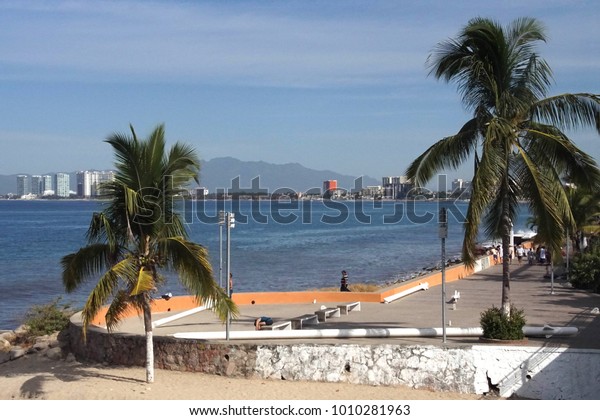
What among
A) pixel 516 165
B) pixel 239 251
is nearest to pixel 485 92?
pixel 516 165

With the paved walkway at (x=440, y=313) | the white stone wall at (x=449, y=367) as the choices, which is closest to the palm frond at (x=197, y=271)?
the white stone wall at (x=449, y=367)

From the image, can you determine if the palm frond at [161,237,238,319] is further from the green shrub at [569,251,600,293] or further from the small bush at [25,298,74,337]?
the green shrub at [569,251,600,293]

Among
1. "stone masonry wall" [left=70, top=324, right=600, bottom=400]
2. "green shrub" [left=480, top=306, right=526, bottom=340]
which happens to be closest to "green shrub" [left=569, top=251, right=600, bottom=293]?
"green shrub" [left=480, top=306, right=526, bottom=340]

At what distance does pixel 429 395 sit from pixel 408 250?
2858 inches

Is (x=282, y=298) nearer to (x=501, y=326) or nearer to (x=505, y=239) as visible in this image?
(x=505, y=239)

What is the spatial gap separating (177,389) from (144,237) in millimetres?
2755

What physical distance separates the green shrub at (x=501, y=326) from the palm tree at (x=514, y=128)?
454 mm

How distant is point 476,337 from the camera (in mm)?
15773

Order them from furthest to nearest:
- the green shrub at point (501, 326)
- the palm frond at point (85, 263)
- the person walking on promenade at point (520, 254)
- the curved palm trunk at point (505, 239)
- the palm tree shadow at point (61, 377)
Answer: the person walking on promenade at point (520, 254), the curved palm trunk at point (505, 239), the green shrub at point (501, 326), the palm tree shadow at point (61, 377), the palm frond at point (85, 263)

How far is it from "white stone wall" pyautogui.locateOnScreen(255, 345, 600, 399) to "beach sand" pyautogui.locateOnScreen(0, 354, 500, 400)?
19cm

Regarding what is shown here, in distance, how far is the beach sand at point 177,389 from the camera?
1359 cm

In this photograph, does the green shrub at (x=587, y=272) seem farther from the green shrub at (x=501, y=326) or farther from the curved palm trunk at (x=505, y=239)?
the green shrub at (x=501, y=326)

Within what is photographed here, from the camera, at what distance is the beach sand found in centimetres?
1359

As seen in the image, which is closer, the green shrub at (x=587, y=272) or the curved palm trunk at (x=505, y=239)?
the curved palm trunk at (x=505, y=239)
